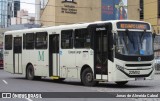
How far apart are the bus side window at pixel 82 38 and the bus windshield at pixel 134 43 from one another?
6.77 ft

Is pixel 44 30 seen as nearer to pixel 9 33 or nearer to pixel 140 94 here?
pixel 9 33

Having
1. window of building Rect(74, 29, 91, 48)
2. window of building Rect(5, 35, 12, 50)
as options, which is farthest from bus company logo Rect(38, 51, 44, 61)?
window of building Rect(5, 35, 12, 50)

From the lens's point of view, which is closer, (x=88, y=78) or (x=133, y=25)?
(x=133, y=25)

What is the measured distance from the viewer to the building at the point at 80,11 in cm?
8725

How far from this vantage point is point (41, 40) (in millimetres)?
26000

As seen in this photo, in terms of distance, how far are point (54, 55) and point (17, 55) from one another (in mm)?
5035

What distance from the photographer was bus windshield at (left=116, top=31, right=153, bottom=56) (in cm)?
2036

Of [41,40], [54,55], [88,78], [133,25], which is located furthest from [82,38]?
[41,40]

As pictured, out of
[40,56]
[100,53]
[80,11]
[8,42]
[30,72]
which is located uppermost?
[80,11]

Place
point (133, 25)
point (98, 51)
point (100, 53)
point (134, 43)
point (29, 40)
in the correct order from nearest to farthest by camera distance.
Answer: point (134, 43) < point (133, 25) < point (100, 53) < point (98, 51) < point (29, 40)

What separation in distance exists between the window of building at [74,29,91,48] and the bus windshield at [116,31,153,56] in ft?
6.61

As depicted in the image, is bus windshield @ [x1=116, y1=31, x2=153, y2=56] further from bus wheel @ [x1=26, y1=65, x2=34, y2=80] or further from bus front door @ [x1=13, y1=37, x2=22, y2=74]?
bus front door @ [x1=13, y1=37, x2=22, y2=74]

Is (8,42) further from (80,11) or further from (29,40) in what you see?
(80,11)

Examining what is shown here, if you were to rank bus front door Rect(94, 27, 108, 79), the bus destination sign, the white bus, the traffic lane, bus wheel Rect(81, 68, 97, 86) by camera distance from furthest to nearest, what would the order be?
bus wheel Rect(81, 68, 97, 86)
bus front door Rect(94, 27, 108, 79)
the bus destination sign
the white bus
the traffic lane
